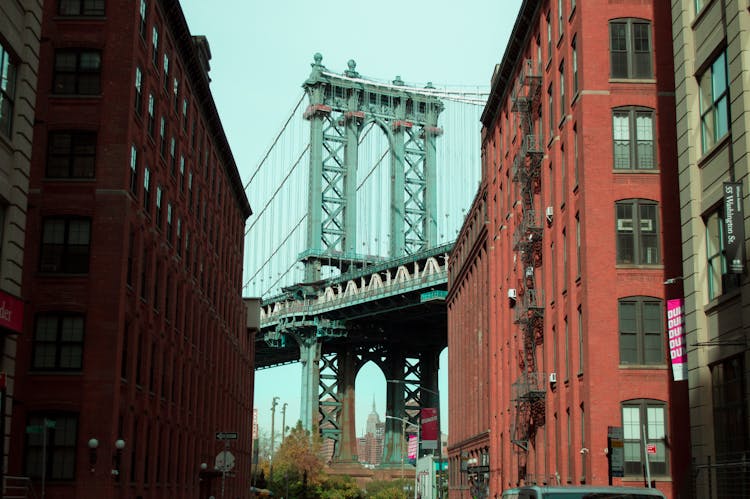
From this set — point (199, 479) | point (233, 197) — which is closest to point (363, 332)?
point (233, 197)

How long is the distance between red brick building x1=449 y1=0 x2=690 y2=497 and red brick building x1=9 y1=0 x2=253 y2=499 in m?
16.7

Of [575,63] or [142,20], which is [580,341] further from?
[142,20]

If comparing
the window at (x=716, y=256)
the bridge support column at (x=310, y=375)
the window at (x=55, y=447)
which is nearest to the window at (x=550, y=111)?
the window at (x=716, y=256)

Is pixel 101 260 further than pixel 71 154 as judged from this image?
No

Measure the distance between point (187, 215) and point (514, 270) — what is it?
17514 mm

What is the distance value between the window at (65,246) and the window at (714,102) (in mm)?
22225

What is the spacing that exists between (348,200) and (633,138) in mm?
93913

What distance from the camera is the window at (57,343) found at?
38.4m

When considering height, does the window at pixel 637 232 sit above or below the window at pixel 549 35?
below

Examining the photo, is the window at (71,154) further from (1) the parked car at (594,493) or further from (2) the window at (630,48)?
(1) the parked car at (594,493)

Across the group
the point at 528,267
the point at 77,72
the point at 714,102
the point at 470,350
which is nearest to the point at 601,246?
the point at 528,267

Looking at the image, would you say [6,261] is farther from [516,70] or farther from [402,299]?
[402,299]

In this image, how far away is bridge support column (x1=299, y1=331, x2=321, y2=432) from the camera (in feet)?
458

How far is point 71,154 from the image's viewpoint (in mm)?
40406
